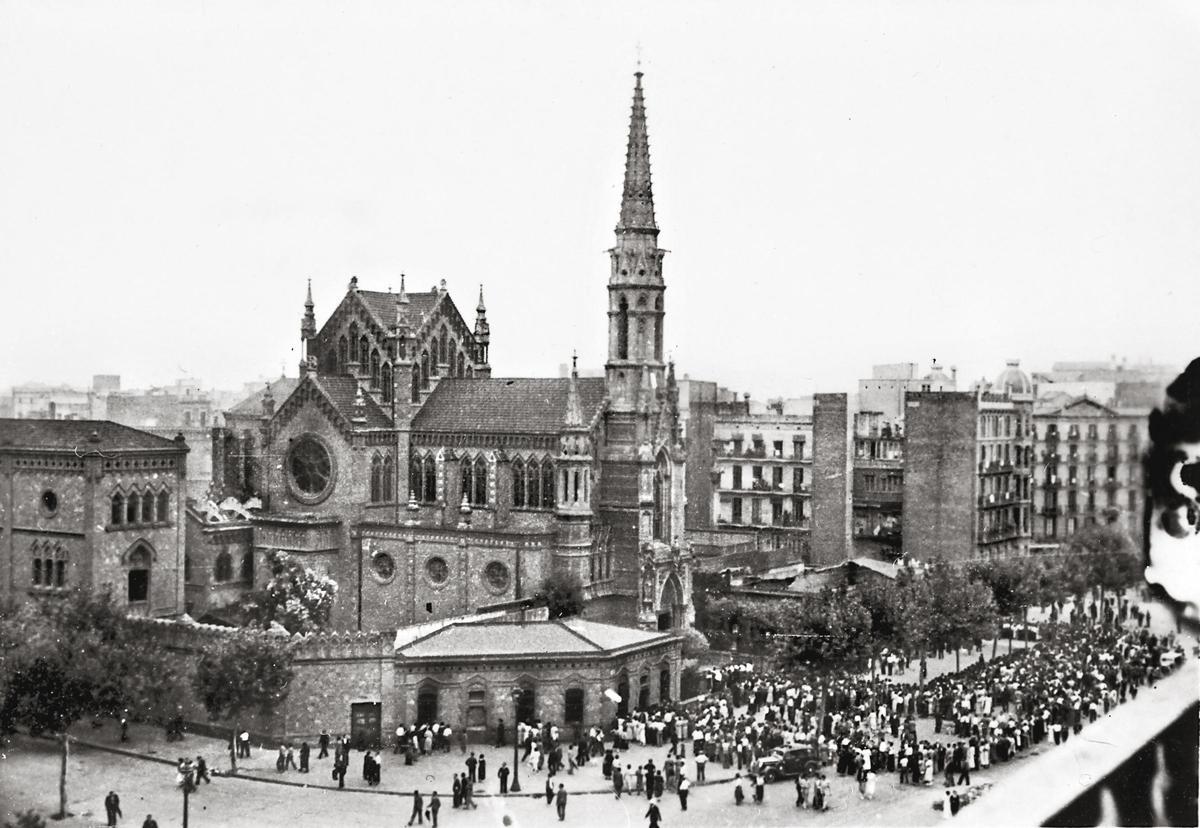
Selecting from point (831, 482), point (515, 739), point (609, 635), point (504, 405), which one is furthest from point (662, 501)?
point (515, 739)

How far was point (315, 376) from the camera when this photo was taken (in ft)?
257

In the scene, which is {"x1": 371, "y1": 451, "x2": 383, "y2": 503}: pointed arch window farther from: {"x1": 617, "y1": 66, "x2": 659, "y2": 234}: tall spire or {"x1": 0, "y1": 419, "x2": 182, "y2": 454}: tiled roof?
{"x1": 617, "y1": 66, "x2": 659, "y2": 234}: tall spire

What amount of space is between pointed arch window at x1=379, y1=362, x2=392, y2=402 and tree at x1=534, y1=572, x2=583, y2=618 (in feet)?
52.0

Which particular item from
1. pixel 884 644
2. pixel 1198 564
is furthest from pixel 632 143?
pixel 1198 564

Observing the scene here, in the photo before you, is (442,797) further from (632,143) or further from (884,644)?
(632,143)

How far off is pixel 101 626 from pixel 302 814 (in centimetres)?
1315

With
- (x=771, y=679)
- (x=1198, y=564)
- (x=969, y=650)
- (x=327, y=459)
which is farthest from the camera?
(x=327, y=459)

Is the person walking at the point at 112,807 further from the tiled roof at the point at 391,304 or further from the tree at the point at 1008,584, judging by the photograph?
the tree at the point at 1008,584

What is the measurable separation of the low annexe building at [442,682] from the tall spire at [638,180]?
89.3 feet

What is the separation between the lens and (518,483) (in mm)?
75062

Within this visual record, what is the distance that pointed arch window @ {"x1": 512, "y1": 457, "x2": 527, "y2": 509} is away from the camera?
7481 cm

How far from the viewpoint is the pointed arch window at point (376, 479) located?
254ft

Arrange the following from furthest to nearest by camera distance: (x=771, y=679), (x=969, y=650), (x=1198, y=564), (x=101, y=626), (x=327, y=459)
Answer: (x=327, y=459) → (x=969, y=650) → (x=771, y=679) → (x=101, y=626) → (x=1198, y=564)

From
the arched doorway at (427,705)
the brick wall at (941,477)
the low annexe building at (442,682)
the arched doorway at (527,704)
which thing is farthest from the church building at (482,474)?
the brick wall at (941,477)
